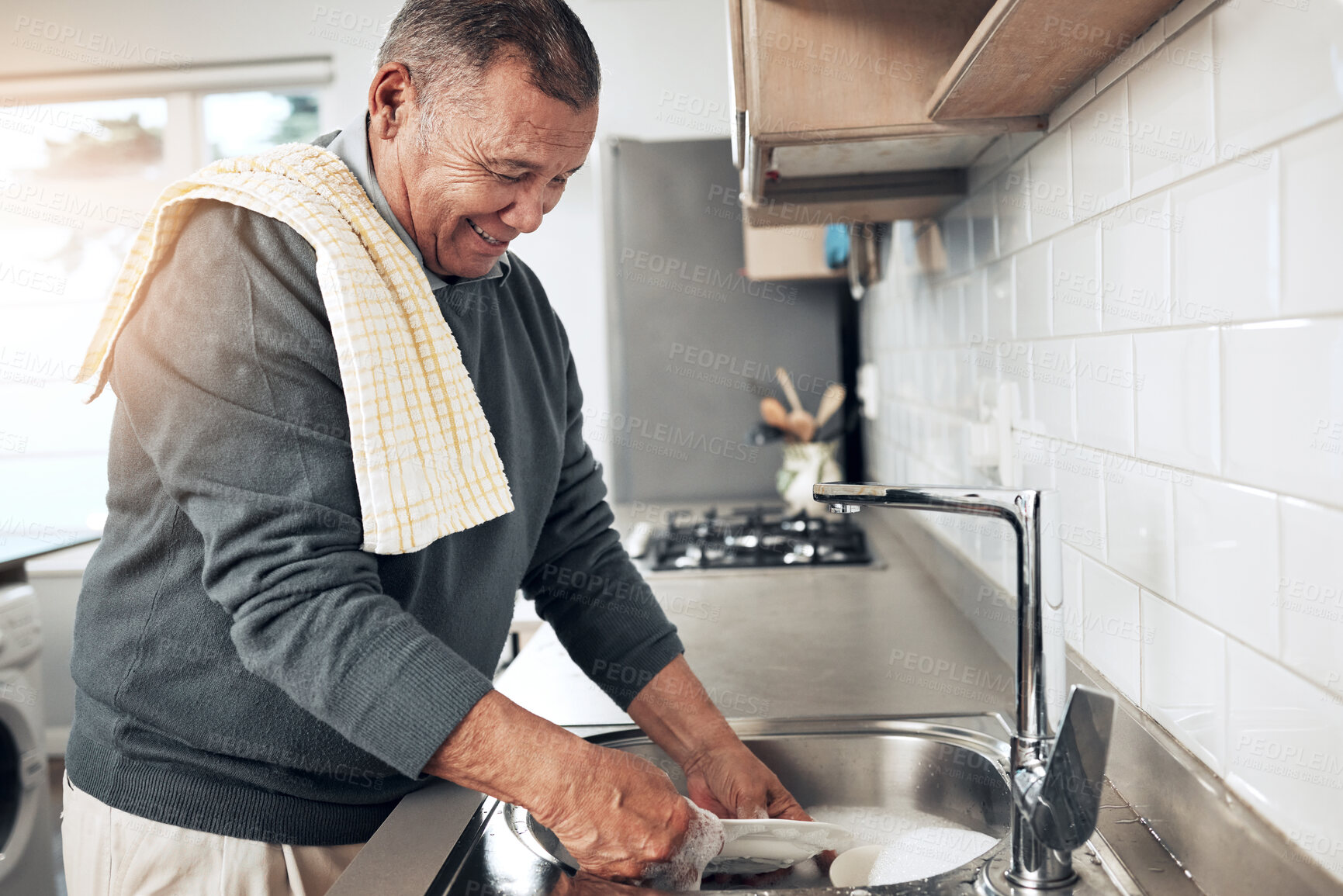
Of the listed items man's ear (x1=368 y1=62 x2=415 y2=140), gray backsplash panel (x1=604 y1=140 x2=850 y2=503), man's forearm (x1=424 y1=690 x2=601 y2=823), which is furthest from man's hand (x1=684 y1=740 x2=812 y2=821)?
gray backsplash panel (x1=604 y1=140 x2=850 y2=503)

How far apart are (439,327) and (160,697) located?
39 centimetres

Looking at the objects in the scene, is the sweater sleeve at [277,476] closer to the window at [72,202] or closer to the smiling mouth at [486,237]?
the smiling mouth at [486,237]

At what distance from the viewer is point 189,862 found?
87 cm

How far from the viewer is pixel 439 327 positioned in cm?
90

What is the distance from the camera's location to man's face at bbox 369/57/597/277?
808mm

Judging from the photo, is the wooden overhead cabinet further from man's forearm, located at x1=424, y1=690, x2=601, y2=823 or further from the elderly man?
man's forearm, located at x1=424, y1=690, x2=601, y2=823

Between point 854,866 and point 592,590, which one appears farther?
point 592,590

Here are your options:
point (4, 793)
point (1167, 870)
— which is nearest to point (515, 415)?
point (1167, 870)

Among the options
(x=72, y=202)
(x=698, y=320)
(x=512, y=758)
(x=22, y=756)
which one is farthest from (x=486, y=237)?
(x=72, y=202)

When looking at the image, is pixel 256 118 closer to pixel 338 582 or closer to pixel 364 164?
pixel 364 164

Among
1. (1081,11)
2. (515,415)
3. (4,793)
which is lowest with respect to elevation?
(4,793)

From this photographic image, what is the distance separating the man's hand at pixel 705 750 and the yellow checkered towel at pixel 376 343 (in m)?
0.26

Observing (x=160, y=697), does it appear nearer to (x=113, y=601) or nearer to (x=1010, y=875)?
(x=113, y=601)

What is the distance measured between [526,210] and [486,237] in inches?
2.1
